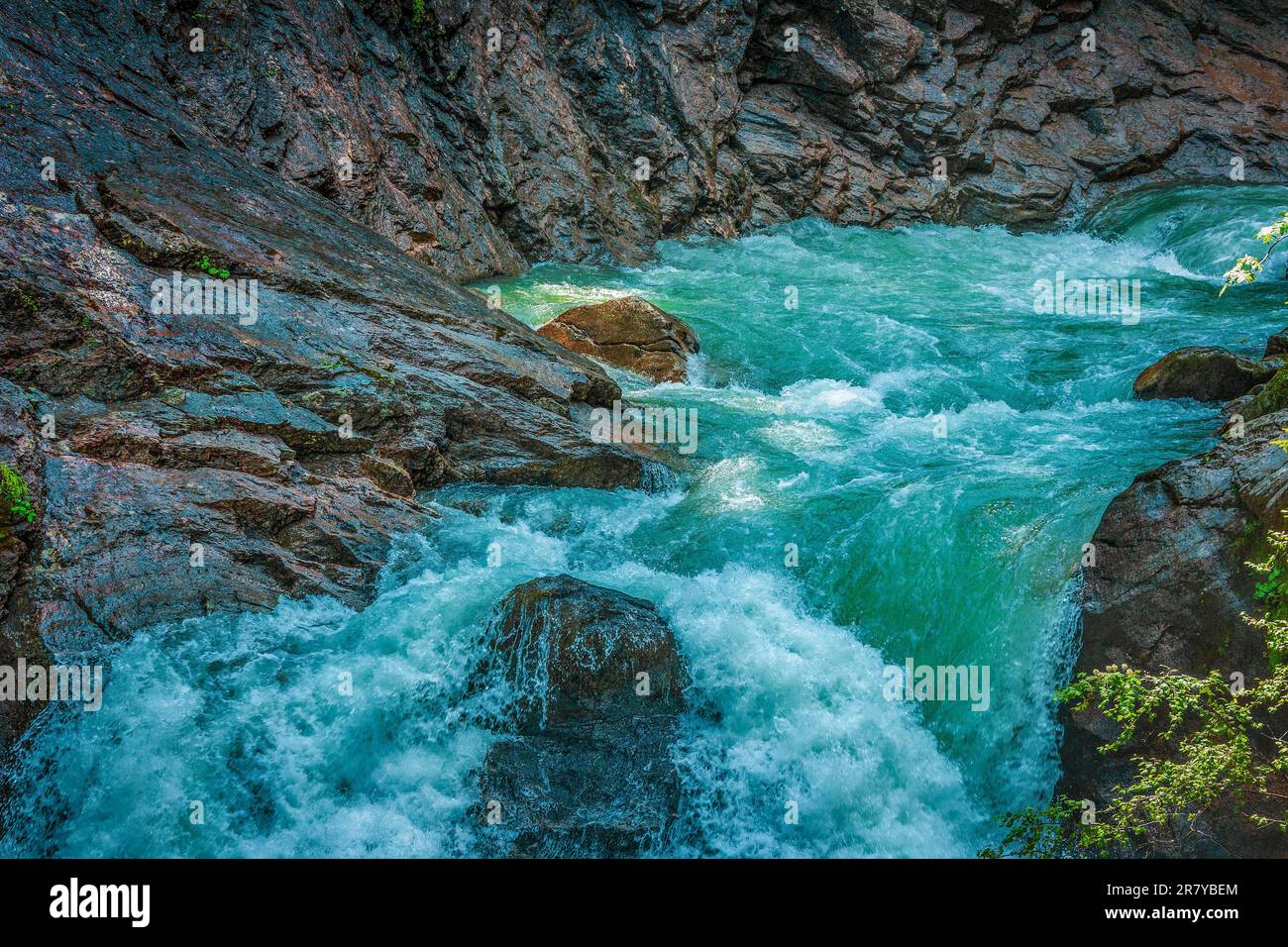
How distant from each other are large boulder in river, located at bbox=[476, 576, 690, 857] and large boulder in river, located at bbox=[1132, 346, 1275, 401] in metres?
7.12

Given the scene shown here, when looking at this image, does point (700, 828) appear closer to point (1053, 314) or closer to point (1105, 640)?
point (1105, 640)

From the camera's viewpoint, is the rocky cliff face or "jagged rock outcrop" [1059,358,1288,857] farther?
the rocky cliff face

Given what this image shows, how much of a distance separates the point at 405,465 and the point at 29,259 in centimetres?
330

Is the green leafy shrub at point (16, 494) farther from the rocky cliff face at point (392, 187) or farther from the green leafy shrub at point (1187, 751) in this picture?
the green leafy shrub at point (1187, 751)

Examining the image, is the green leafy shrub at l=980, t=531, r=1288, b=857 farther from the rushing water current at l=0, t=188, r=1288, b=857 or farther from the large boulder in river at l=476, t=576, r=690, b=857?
the large boulder in river at l=476, t=576, r=690, b=857

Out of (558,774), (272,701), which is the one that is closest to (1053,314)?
(558,774)

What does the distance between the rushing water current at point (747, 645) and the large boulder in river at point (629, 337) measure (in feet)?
1.40

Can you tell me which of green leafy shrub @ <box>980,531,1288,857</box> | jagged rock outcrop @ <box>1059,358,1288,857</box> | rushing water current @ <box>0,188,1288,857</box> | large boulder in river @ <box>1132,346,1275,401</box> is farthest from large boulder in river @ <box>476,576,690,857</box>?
large boulder in river @ <box>1132,346,1275,401</box>

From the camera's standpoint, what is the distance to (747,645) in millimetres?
6973

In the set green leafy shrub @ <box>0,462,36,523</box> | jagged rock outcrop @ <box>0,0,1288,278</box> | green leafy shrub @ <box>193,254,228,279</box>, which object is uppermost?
jagged rock outcrop @ <box>0,0,1288,278</box>

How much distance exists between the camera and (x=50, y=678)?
5453mm

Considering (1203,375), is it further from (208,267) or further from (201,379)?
(208,267)

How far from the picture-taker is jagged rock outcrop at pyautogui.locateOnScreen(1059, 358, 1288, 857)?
5723 millimetres

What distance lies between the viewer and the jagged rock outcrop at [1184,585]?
18.8 feet
